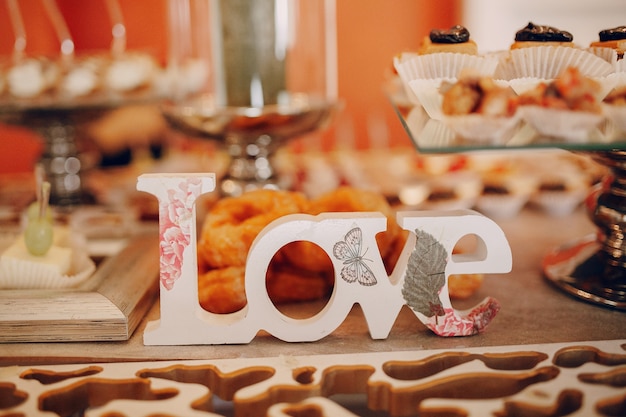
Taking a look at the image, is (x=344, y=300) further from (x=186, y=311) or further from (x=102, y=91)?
(x=102, y=91)

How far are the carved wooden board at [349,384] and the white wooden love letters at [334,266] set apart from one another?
0.06 m

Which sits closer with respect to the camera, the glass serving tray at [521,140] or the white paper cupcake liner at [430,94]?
the glass serving tray at [521,140]

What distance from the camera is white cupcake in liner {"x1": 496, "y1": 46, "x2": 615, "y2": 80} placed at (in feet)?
2.97

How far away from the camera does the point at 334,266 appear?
34.0 inches

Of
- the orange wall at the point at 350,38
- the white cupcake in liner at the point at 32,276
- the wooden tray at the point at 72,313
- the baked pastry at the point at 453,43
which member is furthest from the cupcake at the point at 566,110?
the orange wall at the point at 350,38

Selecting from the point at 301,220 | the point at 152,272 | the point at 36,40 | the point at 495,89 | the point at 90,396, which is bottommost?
the point at 90,396

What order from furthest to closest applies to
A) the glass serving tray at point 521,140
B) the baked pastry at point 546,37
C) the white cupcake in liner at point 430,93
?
the baked pastry at point 546,37, the white cupcake in liner at point 430,93, the glass serving tray at point 521,140

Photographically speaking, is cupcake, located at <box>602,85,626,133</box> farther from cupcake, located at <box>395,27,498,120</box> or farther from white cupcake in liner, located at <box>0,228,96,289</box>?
white cupcake in liner, located at <box>0,228,96,289</box>

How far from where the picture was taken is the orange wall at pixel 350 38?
2691mm

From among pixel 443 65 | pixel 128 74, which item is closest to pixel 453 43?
pixel 443 65

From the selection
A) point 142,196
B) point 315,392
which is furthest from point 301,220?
point 142,196

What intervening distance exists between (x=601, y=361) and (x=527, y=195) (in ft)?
2.40

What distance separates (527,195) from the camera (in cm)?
150

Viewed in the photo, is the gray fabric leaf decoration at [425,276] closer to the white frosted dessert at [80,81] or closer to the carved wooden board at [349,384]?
the carved wooden board at [349,384]
